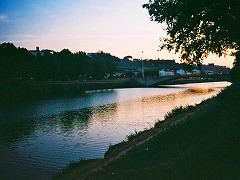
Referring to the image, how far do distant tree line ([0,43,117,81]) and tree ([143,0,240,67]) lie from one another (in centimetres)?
7161

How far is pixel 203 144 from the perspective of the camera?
12086 millimetres

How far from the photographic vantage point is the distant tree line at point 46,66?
8662 cm

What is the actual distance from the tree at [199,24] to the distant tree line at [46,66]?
71.6m

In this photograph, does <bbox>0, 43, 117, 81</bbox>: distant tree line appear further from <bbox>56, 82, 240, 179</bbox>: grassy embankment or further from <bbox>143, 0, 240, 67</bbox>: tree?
<bbox>56, 82, 240, 179</bbox>: grassy embankment

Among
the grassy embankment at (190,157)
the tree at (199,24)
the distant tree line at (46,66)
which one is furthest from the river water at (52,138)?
the distant tree line at (46,66)

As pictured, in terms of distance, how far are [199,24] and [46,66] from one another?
84966 mm

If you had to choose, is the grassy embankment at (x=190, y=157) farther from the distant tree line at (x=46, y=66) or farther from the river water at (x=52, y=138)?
the distant tree line at (x=46, y=66)

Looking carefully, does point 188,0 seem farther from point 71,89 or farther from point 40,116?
point 71,89

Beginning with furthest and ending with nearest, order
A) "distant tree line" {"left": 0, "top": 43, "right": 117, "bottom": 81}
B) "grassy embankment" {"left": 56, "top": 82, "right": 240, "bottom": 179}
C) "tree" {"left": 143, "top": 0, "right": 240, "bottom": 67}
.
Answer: "distant tree line" {"left": 0, "top": 43, "right": 117, "bottom": 81} → "tree" {"left": 143, "top": 0, "right": 240, "bottom": 67} → "grassy embankment" {"left": 56, "top": 82, "right": 240, "bottom": 179}

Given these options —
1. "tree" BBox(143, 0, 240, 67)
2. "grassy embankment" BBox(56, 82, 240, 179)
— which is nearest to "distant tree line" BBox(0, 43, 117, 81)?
"tree" BBox(143, 0, 240, 67)

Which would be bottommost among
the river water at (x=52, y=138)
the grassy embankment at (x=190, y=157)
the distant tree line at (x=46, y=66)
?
the river water at (x=52, y=138)

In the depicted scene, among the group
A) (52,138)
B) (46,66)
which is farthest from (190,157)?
(46,66)

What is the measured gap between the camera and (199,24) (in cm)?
2055

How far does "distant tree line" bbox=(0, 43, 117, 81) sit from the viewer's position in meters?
86.6
